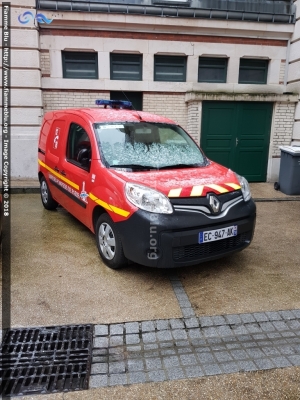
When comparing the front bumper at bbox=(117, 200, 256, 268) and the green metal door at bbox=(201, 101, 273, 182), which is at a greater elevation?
the green metal door at bbox=(201, 101, 273, 182)

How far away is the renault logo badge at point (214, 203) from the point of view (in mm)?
3629

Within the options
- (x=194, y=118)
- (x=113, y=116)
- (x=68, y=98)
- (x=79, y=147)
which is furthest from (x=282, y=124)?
(x=79, y=147)

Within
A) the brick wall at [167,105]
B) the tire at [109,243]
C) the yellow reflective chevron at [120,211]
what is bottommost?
Result: the tire at [109,243]

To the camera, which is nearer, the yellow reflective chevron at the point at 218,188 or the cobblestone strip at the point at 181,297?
the cobblestone strip at the point at 181,297

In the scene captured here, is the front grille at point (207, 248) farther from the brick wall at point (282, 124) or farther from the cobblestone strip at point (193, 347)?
the brick wall at point (282, 124)

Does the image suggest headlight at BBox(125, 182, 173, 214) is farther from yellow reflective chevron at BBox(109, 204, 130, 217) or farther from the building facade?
the building facade

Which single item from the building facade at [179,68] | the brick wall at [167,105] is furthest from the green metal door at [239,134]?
the brick wall at [167,105]

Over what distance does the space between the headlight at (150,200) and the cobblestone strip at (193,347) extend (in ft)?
3.67

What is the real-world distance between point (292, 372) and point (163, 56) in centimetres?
862

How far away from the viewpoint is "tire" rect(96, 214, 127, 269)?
379 centimetres

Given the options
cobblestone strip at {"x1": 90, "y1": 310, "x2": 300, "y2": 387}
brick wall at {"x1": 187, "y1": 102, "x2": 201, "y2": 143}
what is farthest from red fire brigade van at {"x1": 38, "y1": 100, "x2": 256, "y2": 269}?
brick wall at {"x1": 187, "y1": 102, "x2": 201, "y2": 143}

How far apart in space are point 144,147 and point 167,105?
17.4 feet

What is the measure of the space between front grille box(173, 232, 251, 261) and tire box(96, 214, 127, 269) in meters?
0.70

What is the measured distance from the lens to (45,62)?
873 centimetres
